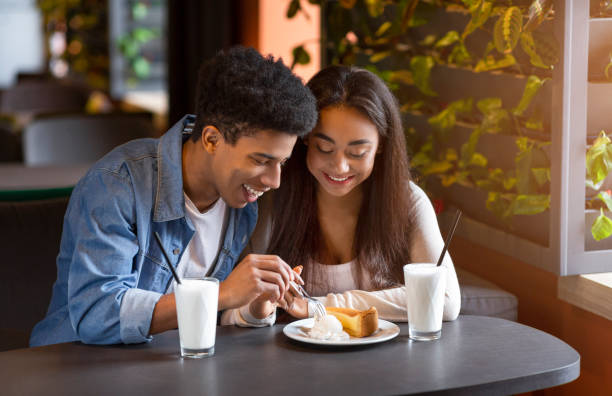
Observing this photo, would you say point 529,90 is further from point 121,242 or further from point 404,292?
point 121,242

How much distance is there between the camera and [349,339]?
1421 mm

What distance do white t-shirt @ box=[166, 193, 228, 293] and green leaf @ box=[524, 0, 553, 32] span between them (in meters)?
0.81

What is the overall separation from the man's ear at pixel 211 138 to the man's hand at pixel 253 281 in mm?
259

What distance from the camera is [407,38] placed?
2684 mm

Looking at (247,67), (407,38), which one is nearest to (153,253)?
(247,67)

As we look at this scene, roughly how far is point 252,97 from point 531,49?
29.4 inches

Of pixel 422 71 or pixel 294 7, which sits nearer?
pixel 422 71

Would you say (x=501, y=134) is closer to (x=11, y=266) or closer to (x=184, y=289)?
(x=184, y=289)

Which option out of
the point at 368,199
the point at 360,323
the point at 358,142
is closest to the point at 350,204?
the point at 368,199

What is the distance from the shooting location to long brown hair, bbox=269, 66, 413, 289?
180cm

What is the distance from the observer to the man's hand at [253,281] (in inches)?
54.4

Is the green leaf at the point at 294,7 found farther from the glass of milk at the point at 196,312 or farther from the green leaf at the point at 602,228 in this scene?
the glass of milk at the point at 196,312

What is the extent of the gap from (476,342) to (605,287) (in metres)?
0.48

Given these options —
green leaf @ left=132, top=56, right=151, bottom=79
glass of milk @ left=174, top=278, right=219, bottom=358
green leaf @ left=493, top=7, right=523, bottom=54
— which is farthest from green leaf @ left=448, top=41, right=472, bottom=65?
green leaf @ left=132, top=56, right=151, bottom=79
